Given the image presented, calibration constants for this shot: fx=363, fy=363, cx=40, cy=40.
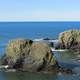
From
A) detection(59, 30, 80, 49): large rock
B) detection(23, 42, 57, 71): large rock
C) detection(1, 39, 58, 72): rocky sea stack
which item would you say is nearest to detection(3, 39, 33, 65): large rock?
detection(1, 39, 58, 72): rocky sea stack

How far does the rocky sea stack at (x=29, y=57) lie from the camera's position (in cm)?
5125

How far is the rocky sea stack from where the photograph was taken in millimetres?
51250

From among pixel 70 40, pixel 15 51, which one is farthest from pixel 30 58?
pixel 70 40

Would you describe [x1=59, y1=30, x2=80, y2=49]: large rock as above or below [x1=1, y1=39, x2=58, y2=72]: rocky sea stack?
below

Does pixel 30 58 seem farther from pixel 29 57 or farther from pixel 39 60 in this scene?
pixel 39 60

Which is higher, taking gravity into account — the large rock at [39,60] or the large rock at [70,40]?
the large rock at [39,60]

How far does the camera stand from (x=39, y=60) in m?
51.3

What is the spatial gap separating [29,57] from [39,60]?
1678 mm

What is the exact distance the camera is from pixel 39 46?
173ft

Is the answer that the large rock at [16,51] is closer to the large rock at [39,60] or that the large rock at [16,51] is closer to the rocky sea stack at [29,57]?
the rocky sea stack at [29,57]

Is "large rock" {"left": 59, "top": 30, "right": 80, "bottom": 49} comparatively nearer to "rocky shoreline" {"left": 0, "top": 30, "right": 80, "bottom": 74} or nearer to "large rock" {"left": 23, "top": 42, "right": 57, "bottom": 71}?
"rocky shoreline" {"left": 0, "top": 30, "right": 80, "bottom": 74}

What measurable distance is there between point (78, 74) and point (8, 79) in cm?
948

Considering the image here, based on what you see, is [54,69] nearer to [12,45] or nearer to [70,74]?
[70,74]

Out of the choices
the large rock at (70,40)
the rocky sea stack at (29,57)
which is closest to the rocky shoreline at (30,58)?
the rocky sea stack at (29,57)
